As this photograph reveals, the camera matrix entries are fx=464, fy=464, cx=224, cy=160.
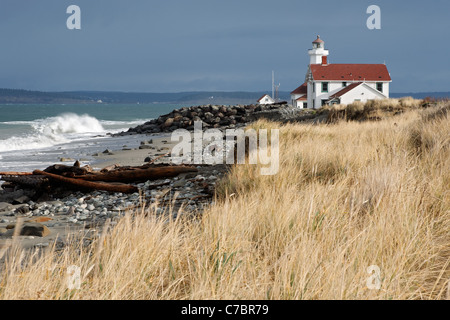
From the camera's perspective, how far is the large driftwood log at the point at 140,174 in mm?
8328

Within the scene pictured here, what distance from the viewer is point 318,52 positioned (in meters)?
61.2

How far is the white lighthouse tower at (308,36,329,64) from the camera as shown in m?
61.2

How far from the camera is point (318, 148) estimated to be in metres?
7.53

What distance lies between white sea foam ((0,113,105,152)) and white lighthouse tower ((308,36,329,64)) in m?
33.5

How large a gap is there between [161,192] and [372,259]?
4.04 meters

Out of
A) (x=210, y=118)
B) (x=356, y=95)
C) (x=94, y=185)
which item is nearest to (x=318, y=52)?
(x=356, y=95)

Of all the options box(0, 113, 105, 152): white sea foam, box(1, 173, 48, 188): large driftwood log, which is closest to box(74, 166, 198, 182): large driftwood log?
box(1, 173, 48, 188): large driftwood log

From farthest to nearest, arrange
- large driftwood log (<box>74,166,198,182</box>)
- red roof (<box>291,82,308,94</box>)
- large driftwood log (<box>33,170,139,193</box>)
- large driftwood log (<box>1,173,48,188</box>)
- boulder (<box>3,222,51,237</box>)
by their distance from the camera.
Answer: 1. red roof (<box>291,82,308,94</box>)
2. large driftwood log (<box>74,166,198,182</box>)
3. large driftwood log (<box>1,173,48,188</box>)
4. large driftwood log (<box>33,170,139,193</box>)
5. boulder (<box>3,222,51,237</box>)

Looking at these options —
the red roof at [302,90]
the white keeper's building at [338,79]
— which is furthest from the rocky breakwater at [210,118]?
the red roof at [302,90]

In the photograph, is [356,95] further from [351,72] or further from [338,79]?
[351,72]

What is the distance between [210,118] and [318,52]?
36.7 m

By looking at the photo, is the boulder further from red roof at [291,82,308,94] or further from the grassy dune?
red roof at [291,82,308,94]
